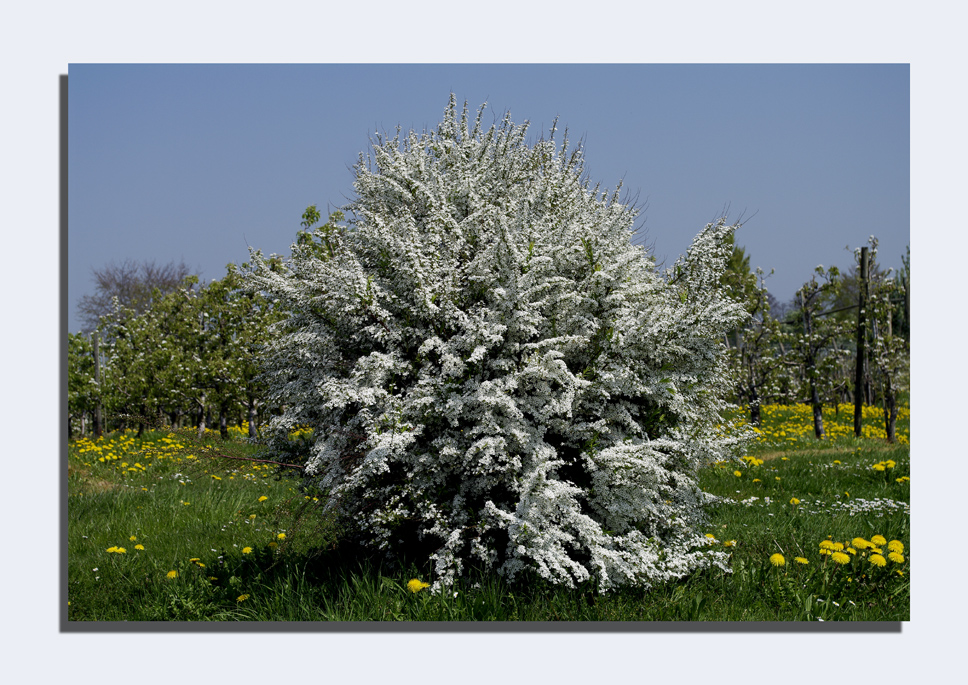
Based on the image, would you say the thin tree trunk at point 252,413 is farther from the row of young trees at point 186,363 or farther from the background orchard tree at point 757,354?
the background orchard tree at point 757,354

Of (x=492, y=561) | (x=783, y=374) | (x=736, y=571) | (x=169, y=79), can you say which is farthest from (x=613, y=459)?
(x=783, y=374)

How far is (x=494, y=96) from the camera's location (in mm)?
4406

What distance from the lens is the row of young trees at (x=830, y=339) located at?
9.33m

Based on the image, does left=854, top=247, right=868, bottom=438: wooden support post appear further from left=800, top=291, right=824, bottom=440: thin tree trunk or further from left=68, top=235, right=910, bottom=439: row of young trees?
left=800, top=291, right=824, bottom=440: thin tree trunk

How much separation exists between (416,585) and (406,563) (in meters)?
0.32

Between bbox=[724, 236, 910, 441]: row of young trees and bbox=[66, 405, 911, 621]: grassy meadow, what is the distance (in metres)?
1.54

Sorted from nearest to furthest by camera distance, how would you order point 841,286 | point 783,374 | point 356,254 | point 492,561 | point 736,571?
point 492,561 < point 736,571 < point 356,254 < point 841,286 < point 783,374

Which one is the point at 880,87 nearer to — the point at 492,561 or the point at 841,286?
the point at 492,561

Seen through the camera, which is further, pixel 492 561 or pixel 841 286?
pixel 841 286

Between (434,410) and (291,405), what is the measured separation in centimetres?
113

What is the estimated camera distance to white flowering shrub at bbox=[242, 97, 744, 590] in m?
3.48

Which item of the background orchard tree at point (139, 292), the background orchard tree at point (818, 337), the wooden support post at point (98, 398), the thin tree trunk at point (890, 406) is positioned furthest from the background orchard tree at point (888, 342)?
→ the wooden support post at point (98, 398)

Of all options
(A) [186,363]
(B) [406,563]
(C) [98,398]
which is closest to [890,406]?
(B) [406,563]

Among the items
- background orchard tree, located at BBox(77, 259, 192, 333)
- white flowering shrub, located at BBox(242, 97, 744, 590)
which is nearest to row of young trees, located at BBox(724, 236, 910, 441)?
white flowering shrub, located at BBox(242, 97, 744, 590)
